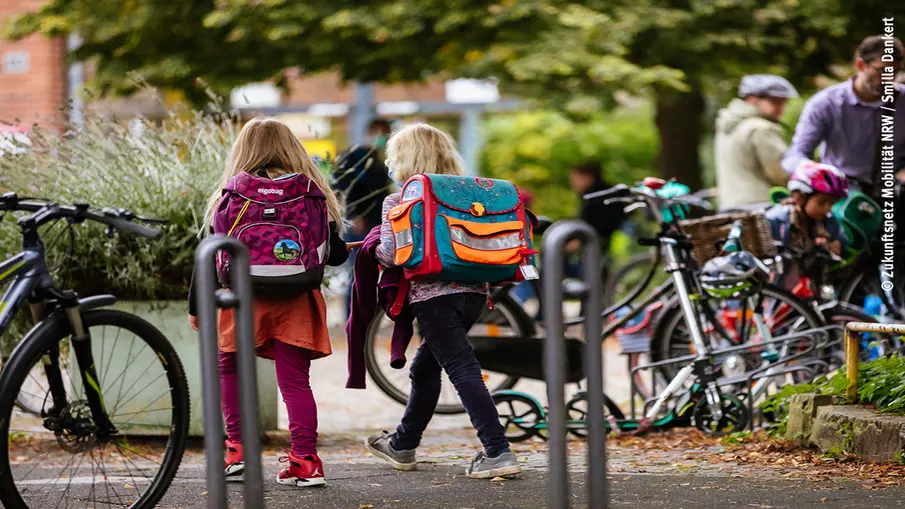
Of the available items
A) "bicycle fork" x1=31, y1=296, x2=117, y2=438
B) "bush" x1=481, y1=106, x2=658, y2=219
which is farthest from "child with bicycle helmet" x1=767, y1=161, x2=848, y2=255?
"bush" x1=481, y1=106, x2=658, y2=219

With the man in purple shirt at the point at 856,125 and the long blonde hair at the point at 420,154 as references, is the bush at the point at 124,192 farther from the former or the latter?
the man in purple shirt at the point at 856,125

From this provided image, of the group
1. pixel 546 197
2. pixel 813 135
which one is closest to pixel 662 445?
pixel 813 135

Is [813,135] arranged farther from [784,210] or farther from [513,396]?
[513,396]

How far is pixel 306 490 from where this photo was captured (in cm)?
521

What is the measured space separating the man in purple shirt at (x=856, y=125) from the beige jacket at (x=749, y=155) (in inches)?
46.1

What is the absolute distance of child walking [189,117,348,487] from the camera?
16.8ft

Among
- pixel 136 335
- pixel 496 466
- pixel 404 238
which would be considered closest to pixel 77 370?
pixel 136 335

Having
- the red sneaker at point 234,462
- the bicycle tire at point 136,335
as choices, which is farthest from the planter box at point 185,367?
the bicycle tire at point 136,335

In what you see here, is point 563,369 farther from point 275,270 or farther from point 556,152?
point 556,152

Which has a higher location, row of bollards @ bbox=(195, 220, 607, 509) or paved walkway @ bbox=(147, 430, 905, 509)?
row of bollards @ bbox=(195, 220, 607, 509)

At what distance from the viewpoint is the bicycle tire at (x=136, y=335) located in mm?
4242

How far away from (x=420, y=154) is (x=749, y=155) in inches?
158

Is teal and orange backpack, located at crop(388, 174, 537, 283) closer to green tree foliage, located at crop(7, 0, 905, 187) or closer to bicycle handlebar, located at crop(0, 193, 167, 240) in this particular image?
bicycle handlebar, located at crop(0, 193, 167, 240)

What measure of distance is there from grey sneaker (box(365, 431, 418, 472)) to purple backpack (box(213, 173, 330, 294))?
86cm
